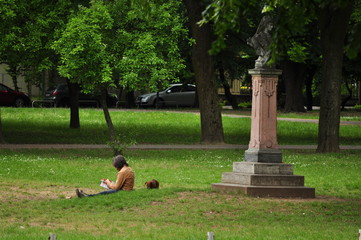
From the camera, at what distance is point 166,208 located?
614 inches

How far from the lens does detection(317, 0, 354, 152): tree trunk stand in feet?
97.9

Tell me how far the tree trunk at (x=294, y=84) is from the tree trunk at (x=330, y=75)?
2056 cm

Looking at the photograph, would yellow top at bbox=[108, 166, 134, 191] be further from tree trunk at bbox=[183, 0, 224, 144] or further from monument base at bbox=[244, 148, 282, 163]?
tree trunk at bbox=[183, 0, 224, 144]

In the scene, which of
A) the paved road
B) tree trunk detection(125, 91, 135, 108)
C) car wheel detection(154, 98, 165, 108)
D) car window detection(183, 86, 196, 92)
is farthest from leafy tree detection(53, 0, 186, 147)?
car window detection(183, 86, 196, 92)

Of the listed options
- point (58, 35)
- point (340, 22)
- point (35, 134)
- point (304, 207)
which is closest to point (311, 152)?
point (340, 22)

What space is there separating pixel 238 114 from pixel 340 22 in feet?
66.5

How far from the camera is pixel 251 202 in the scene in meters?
16.4

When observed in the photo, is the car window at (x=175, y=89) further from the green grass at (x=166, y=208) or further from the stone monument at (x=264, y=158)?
the stone monument at (x=264, y=158)

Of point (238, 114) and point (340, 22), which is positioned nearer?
point (340, 22)

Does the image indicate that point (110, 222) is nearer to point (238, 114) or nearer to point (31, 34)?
point (31, 34)

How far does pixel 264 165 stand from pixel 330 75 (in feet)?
43.1

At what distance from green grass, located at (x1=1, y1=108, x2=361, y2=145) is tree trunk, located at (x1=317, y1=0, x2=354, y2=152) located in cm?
532

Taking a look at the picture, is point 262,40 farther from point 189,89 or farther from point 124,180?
point 189,89

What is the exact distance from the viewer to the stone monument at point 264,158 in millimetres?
17453
